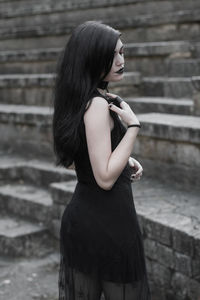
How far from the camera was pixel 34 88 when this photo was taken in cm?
762

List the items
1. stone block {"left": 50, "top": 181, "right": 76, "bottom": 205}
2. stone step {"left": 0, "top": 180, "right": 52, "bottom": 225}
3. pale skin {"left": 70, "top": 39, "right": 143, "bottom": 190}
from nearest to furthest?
pale skin {"left": 70, "top": 39, "right": 143, "bottom": 190} → stone block {"left": 50, "top": 181, "right": 76, "bottom": 205} → stone step {"left": 0, "top": 180, "right": 52, "bottom": 225}

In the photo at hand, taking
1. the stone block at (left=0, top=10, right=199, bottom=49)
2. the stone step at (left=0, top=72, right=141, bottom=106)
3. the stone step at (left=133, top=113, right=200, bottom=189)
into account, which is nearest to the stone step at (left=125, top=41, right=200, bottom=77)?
the stone step at (left=0, top=72, right=141, bottom=106)

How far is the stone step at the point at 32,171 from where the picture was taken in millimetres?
6051

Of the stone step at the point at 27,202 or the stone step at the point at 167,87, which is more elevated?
the stone step at the point at 167,87

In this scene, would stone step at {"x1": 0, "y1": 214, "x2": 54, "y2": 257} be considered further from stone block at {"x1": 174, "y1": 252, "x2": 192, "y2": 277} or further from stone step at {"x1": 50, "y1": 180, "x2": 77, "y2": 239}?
stone block at {"x1": 174, "y1": 252, "x2": 192, "y2": 277}

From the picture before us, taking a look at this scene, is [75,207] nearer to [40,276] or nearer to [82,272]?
[82,272]

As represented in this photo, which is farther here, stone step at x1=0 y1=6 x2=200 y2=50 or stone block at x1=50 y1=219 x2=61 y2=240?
stone step at x1=0 y1=6 x2=200 y2=50

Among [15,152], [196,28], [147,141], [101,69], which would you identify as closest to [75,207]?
[101,69]

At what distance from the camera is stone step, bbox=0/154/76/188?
6051 mm

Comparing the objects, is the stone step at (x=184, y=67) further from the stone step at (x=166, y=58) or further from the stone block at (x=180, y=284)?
the stone block at (x=180, y=284)

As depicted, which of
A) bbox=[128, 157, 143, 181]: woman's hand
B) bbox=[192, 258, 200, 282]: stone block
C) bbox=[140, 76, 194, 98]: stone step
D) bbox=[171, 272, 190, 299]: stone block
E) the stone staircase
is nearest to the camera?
→ bbox=[128, 157, 143, 181]: woman's hand

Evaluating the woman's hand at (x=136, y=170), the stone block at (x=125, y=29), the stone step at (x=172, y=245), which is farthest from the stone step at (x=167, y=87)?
the woman's hand at (x=136, y=170)

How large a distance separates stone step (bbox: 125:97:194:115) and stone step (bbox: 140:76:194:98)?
12 cm

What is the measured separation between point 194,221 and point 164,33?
4.46 meters
